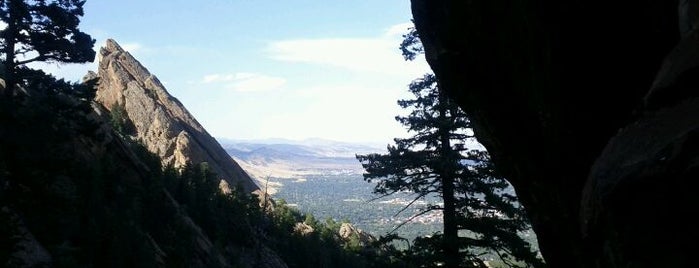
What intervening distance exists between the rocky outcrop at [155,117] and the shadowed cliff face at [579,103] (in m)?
61.6

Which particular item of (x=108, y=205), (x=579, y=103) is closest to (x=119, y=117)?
(x=108, y=205)

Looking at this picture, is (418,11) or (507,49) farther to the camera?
(418,11)

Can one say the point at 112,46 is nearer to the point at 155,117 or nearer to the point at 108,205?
the point at 155,117

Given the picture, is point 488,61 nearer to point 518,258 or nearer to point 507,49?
point 507,49

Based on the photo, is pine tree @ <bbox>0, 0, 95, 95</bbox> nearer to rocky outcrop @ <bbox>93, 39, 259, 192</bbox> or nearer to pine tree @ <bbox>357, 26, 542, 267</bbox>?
pine tree @ <bbox>357, 26, 542, 267</bbox>

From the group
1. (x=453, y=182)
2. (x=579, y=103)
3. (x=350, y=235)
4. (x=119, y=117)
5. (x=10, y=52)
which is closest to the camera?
(x=579, y=103)

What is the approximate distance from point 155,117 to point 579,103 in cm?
7246

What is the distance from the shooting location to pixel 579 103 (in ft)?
27.7

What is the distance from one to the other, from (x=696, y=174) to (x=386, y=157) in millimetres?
10772

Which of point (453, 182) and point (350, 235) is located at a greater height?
point (350, 235)

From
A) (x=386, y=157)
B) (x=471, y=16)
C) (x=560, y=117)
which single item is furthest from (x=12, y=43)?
(x=560, y=117)

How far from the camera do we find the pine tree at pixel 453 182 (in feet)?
46.0

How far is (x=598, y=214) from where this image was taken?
20.4ft

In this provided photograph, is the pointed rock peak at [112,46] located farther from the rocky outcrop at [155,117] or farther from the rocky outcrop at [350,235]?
the rocky outcrop at [350,235]
